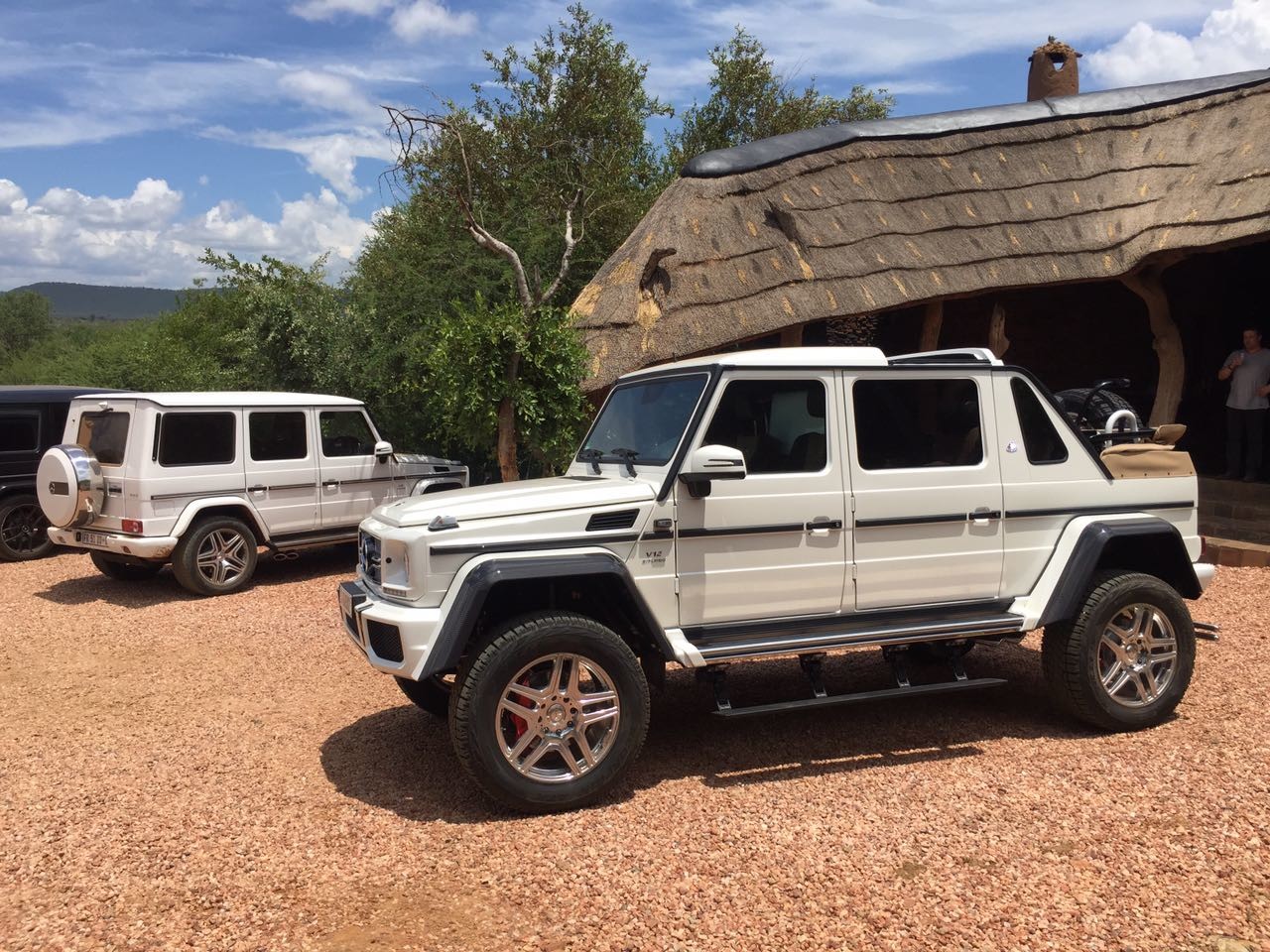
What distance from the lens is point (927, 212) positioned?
1235cm

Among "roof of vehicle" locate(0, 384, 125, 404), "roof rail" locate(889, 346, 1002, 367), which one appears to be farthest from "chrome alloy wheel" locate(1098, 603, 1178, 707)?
"roof of vehicle" locate(0, 384, 125, 404)

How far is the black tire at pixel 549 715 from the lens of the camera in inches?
157

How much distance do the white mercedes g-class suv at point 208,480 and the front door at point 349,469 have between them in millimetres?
11

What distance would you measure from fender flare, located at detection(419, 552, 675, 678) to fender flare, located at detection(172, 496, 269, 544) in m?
5.96

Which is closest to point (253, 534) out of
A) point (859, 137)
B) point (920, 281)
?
point (920, 281)

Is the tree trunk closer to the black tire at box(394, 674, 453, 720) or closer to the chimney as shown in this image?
the chimney

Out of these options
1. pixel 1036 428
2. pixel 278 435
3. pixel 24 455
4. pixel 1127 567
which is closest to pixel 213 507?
pixel 278 435

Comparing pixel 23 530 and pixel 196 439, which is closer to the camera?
pixel 196 439

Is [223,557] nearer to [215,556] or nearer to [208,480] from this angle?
[215,556]

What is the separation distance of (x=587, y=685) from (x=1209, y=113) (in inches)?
512

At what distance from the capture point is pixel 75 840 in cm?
402

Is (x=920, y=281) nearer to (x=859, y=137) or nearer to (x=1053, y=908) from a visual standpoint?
(x=859, y=137)

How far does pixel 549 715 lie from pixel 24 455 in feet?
33.1

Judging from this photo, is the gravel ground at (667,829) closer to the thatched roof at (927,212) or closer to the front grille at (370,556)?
the front grille at (370,556)
